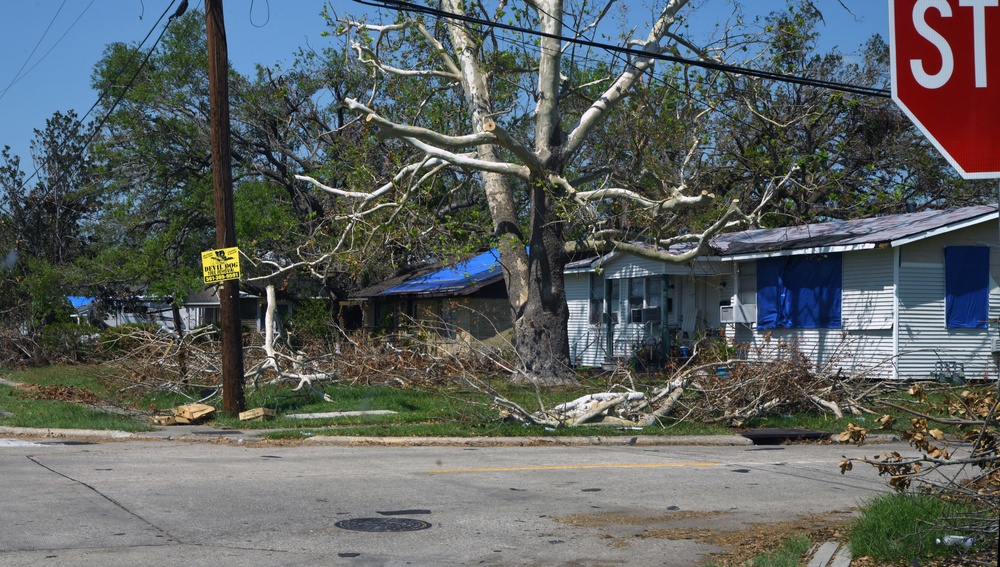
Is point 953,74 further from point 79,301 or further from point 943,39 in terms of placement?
point 79,301

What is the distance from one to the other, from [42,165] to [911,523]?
4028cm

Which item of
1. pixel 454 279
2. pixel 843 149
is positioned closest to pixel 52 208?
pixel 454 279

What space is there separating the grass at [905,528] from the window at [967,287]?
15.6m

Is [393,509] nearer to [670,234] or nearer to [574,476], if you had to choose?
[574,476]

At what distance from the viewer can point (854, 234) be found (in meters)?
22.7

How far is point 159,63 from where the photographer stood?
3578 cm

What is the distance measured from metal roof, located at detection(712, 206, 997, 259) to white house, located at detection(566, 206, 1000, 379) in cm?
3

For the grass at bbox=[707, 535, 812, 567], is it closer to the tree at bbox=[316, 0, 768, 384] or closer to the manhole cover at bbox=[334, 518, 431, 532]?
the manhole cover at bbox=[334, 518, 431, 532]

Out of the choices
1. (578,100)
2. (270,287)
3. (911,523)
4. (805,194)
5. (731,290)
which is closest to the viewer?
(911,523)

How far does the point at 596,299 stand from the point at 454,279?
238 inches

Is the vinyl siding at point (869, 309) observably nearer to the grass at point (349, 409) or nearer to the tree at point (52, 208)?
the grass at point (349, 409)

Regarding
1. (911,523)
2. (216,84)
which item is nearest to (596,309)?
(216,84)

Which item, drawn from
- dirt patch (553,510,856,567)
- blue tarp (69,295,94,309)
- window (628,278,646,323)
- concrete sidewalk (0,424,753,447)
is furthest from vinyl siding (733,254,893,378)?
blue tarp (69,295,94,309)

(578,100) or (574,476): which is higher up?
(578,100)
